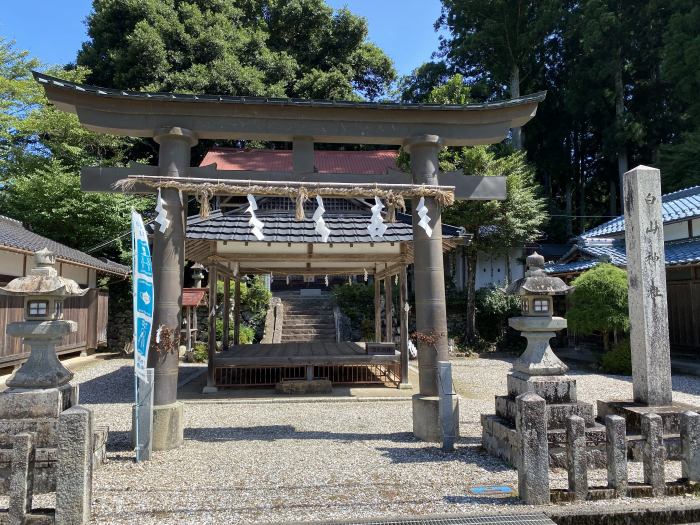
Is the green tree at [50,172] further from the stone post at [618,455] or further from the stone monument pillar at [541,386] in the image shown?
→ the stone post at [618,455]

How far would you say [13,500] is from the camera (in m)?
3.71

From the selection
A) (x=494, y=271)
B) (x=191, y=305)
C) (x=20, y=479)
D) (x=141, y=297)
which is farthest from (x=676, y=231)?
(x=20, y=479)

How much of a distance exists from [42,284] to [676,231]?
18.8m

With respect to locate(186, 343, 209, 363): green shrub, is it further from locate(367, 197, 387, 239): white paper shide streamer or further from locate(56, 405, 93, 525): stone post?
locate(56, 405, 93, 525): stone post

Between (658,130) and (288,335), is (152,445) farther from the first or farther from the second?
(658,130)

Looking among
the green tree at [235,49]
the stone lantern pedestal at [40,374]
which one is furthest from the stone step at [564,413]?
the green tree at [235,49]

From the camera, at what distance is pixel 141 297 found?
562 cm

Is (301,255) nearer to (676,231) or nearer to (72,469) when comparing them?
(72,469)

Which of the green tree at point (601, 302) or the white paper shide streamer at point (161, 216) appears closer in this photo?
the white paper shide streamer at point (161, 216)

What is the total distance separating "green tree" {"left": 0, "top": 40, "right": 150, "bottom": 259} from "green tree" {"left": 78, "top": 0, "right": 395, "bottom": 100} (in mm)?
3348

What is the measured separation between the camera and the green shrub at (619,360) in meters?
13.3

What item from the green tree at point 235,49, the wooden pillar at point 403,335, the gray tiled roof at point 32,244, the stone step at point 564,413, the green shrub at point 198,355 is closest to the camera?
the stone step at point 564,413

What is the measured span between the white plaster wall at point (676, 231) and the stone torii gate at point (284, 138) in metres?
12.5

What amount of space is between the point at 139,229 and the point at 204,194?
972 millimetres
